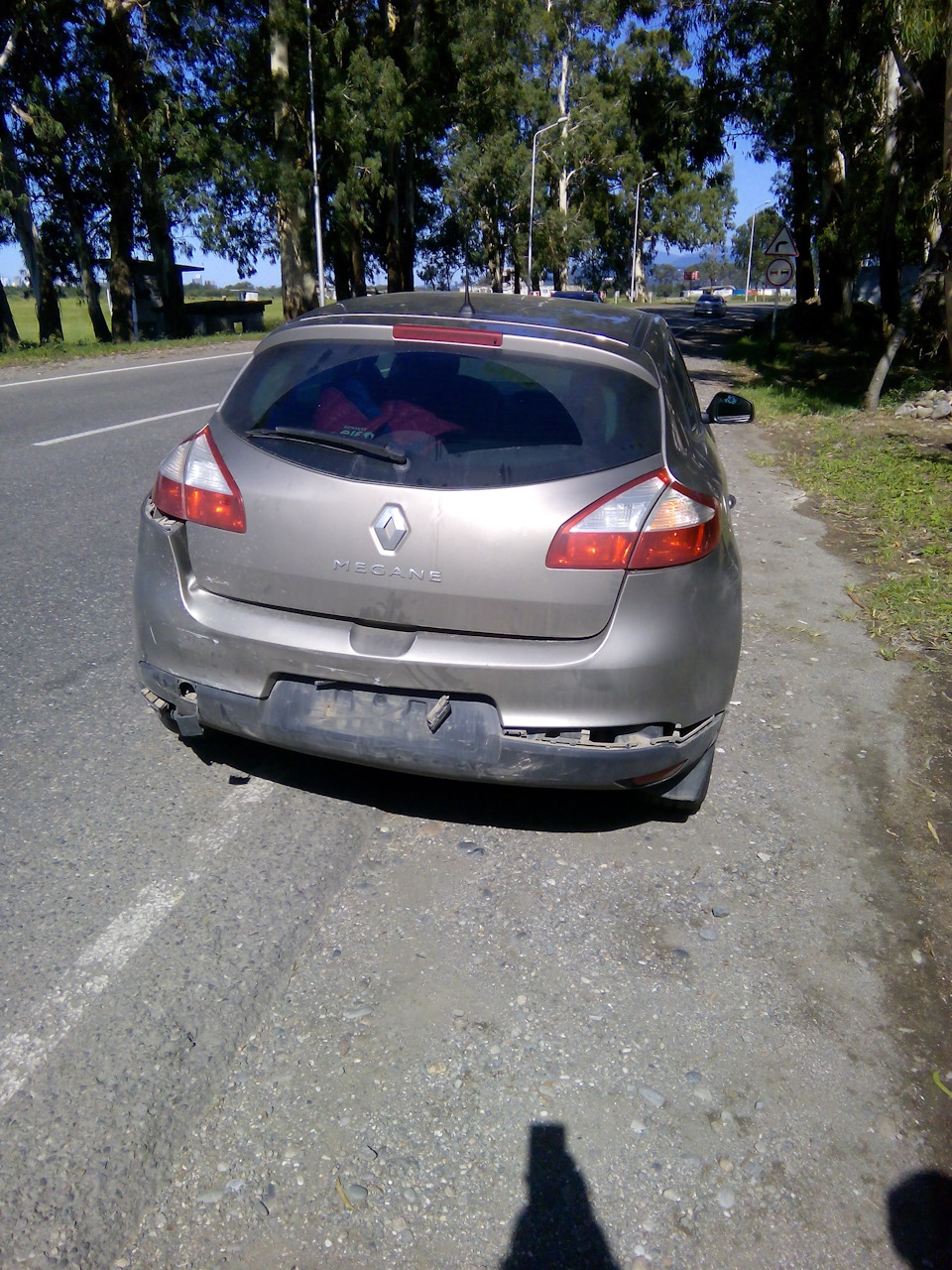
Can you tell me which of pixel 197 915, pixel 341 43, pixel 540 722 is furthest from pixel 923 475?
pixel 341 43

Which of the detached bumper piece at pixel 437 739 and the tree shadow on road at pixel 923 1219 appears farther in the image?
the detached bumper piece at pixel 437 739

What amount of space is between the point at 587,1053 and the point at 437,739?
97 centimetres

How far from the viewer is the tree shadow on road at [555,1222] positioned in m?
2.11

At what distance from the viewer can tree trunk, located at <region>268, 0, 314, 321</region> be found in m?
30.8

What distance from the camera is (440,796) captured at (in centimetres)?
388

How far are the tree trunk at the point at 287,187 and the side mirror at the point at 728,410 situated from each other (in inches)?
1059

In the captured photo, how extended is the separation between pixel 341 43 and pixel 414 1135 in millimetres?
36348

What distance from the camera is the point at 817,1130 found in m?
2.46

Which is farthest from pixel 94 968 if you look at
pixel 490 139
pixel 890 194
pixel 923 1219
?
pixel 490 139

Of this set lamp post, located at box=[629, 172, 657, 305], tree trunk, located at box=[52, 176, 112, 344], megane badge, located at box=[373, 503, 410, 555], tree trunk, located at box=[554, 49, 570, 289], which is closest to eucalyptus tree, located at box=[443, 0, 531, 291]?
tree trunk, located at box=[554, 49, 570, 289]

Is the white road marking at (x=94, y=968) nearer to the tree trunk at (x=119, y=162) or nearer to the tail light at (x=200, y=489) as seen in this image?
the tail light at (x=200, y=489)

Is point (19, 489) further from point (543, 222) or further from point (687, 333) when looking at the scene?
point (543, 222)

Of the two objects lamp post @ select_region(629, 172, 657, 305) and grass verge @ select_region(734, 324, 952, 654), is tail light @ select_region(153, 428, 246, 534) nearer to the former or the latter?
grass verge @ select_region(734, 324, 952, 654)

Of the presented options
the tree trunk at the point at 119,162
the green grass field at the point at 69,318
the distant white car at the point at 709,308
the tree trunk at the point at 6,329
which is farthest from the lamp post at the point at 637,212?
the tree trunk at the point at 6,329
